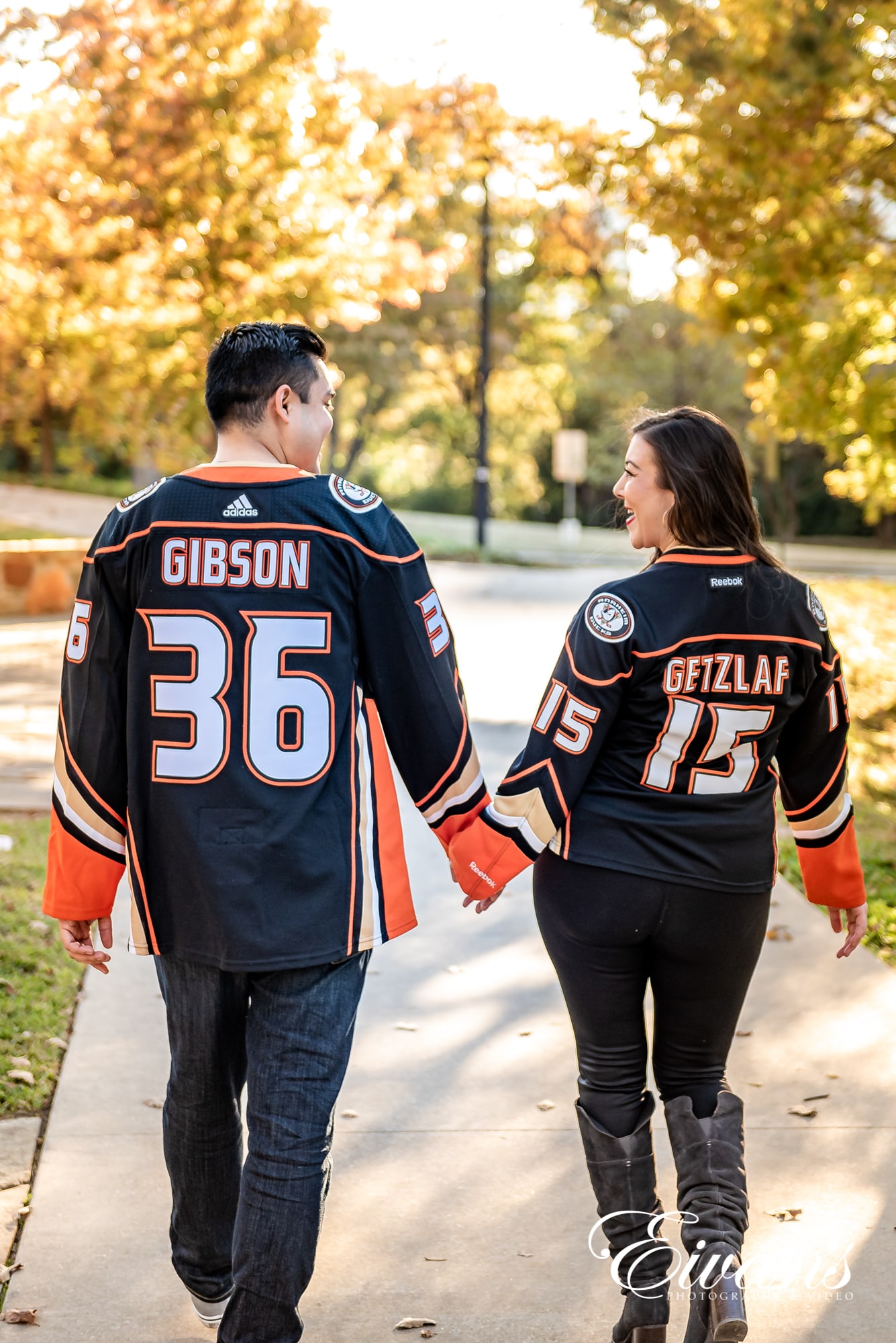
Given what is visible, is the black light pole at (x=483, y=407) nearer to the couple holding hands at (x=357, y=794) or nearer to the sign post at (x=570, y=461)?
the sign post at (x=570, y=461)

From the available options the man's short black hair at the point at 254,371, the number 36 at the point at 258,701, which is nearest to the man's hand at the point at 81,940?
the number 36 at the point at 258,701

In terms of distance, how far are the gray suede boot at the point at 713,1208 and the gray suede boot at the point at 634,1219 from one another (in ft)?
0.20

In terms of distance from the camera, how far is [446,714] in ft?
8.93

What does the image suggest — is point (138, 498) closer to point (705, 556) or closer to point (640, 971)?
point (705, 556)

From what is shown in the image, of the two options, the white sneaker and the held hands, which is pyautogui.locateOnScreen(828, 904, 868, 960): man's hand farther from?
the white sneaker

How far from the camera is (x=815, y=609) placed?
2.91m

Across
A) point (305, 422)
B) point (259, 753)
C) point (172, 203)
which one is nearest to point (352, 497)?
point (305, 422)

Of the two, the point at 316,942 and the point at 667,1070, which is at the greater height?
the point at 316,942

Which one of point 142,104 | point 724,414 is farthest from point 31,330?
point 724,414

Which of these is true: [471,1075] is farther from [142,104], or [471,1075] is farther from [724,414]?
[724,414]

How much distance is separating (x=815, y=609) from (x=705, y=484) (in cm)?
36

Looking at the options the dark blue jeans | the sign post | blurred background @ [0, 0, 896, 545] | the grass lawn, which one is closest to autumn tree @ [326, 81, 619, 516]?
blurred background @ [0, 0, 896, 545]

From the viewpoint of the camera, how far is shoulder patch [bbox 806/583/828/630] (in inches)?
114

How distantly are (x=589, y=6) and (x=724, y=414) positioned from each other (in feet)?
85.3
